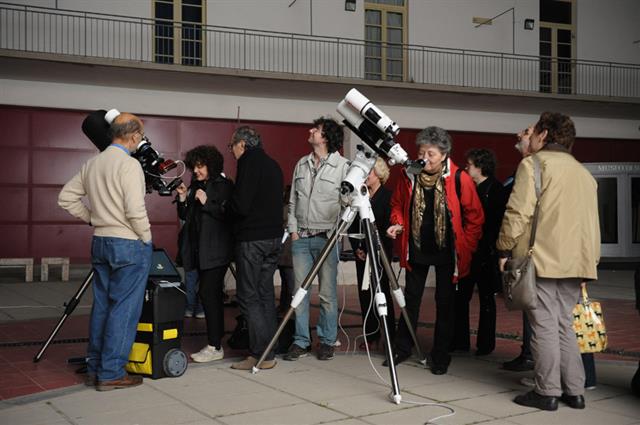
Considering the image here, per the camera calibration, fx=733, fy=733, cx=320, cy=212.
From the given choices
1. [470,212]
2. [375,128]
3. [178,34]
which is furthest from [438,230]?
[178,34]

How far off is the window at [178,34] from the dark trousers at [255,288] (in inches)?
536

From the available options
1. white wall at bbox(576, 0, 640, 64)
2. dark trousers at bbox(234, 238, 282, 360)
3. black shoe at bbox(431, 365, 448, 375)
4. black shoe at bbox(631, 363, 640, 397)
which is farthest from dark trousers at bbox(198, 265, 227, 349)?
white wall at bbox(576, 0, 640, 64)

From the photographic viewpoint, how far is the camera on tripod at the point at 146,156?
18.8 feet

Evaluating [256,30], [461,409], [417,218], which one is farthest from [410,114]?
[461,409]

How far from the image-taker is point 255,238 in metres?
5.74

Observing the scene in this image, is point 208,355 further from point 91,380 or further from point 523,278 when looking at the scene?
point 523,278

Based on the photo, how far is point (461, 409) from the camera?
14.9 ft

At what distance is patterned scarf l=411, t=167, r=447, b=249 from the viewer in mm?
5648

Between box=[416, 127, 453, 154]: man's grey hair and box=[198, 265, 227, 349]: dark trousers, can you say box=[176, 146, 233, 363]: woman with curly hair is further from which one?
box=[416, 127, 453, 154]: man's grey hair

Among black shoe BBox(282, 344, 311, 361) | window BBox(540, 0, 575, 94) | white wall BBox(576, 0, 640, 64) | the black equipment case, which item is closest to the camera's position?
the black equipment case

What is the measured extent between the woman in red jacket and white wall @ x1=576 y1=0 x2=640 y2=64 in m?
19.1

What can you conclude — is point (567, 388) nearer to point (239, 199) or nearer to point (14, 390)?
point (239, 199)

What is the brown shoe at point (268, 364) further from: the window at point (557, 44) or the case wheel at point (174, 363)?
the window at point (557, 44)

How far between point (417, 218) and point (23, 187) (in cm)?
1374
